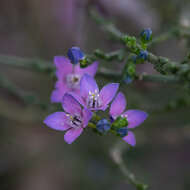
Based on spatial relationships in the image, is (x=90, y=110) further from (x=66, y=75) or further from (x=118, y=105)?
(x=66, y=75)

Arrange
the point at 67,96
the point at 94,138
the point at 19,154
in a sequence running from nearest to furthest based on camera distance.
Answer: the point at 67,96, the point at 94,138, the point at 19,154

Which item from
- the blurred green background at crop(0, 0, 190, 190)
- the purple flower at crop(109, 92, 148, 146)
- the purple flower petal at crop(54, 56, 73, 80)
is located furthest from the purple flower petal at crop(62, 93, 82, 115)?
the blurred green background at crop(0, 0, 190, 190)

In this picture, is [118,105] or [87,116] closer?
[87,116]

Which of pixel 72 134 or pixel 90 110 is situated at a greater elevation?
pixel 90 110

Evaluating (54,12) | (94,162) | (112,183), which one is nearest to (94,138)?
(94,162)

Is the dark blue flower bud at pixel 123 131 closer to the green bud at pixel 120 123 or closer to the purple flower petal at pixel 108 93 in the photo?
the green bud at pixel 120 123

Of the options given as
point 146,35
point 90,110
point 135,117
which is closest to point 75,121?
point 90,110

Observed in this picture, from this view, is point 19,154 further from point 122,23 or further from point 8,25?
point 122,23
